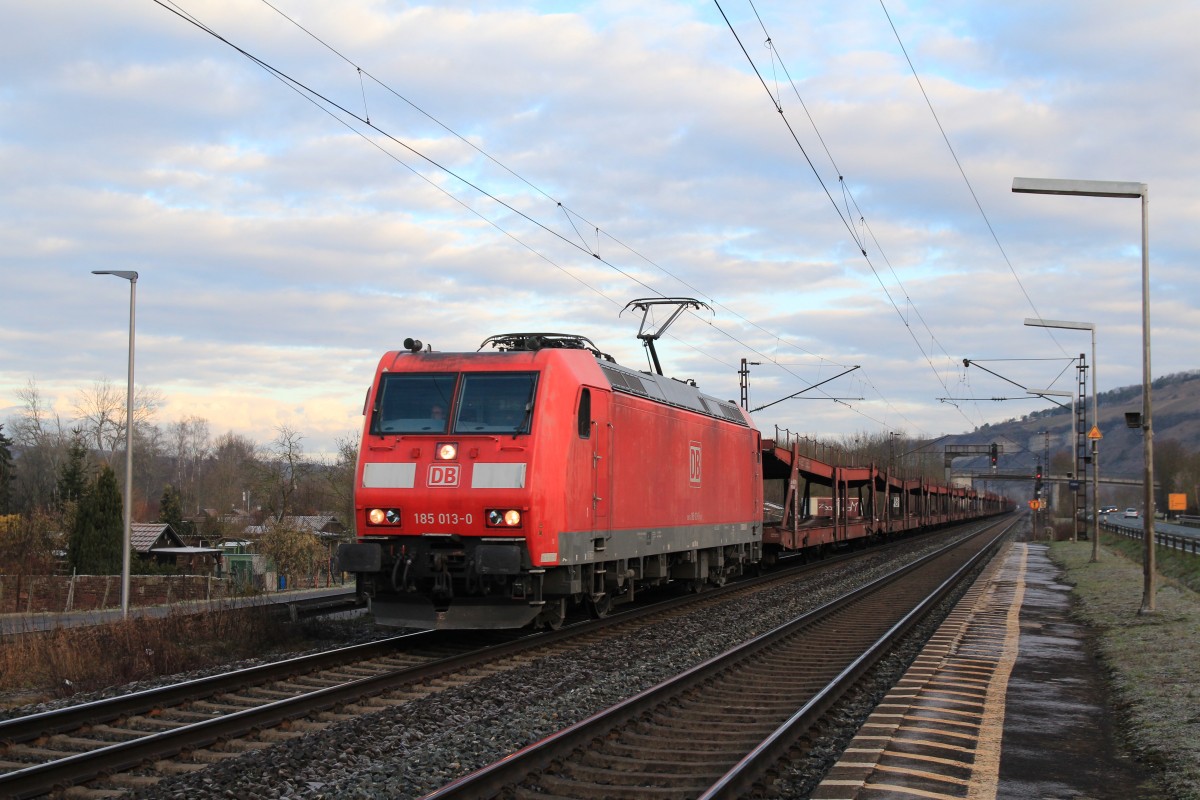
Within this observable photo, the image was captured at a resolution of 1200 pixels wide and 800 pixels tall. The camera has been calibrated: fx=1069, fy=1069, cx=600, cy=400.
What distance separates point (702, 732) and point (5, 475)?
70611 millimetres

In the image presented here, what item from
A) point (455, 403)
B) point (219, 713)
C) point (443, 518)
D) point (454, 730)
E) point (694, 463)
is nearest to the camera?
point (454, 730)

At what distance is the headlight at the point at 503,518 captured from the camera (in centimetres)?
1281

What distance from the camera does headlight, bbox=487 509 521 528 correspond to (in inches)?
504

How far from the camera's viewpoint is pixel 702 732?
8.96m

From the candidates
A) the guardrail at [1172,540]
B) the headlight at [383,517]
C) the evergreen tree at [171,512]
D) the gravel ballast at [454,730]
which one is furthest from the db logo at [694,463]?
the evergreen tree at [171,512]

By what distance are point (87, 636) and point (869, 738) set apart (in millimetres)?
8990

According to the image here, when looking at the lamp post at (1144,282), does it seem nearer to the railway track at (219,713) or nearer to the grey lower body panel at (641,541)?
the grey lower body panel at (641,541)

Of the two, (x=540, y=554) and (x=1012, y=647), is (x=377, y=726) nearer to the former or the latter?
(x=540, y=554)

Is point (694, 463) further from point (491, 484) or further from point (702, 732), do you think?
point (702, 732)

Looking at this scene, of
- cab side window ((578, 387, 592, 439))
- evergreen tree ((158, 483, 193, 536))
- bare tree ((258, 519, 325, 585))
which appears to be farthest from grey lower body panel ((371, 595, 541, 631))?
evergreen tree ((158, 483, 193, 536))

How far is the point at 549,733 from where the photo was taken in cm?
886

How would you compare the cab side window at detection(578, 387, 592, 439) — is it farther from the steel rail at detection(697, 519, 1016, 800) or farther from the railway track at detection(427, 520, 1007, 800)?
the steel rail at detection(697, 519, 1016, 800)

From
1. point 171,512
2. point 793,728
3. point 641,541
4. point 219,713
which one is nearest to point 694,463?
point 641,541

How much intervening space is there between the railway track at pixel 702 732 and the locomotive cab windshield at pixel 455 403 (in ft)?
12.9
